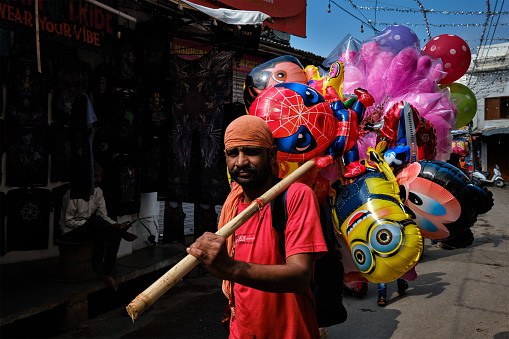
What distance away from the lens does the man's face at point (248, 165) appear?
160 centimetres

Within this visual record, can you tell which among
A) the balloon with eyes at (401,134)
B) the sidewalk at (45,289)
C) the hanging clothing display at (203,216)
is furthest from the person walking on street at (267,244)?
the hanging clothing display at (203,216)

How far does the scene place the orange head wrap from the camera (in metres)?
1.60

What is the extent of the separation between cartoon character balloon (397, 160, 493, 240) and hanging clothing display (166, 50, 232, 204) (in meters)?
3.28

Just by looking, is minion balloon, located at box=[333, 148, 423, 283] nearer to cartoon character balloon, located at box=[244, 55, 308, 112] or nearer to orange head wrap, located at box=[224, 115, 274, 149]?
cartoon character balloon, located at box=[244, 55, 308, 112]

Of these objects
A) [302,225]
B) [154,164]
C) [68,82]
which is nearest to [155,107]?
[154,164]

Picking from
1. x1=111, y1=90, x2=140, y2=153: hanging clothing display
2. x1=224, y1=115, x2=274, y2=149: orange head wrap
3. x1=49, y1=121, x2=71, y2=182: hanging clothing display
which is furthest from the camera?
x1=111, y1=90, x2=140, y2=153: hanging clothing display

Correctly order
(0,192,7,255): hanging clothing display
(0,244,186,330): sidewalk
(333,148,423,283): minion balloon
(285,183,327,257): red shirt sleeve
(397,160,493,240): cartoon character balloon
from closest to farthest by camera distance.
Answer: (285,183,327,257): red shirt sleeve
(333,148,423,283): minion balloon
(397,160,493,240): cartoon character balloon
(0,244,186,330): sidewalk
(0,192,7,255): hanging clothing display

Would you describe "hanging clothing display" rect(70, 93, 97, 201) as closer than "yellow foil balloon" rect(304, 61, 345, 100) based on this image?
No

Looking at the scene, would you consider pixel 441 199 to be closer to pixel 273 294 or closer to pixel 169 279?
pixel 273 294

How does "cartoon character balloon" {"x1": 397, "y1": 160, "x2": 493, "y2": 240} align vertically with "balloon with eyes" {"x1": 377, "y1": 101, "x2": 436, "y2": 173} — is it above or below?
below

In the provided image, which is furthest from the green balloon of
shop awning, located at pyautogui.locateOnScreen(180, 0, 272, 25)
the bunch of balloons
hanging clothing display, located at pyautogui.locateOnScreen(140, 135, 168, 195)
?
hanging clothing display, located at pyautogui.locateOnScreen(140, 135, 168, 195)

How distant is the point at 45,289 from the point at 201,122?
2.90m

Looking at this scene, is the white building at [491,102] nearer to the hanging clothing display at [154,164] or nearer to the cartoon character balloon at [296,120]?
the hanging clothing display at [154,164]

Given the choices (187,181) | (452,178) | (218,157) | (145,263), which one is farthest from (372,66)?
(145,263)
